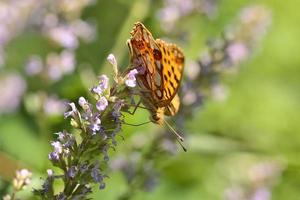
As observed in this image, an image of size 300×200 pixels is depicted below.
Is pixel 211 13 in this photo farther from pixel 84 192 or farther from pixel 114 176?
pixel 84 192

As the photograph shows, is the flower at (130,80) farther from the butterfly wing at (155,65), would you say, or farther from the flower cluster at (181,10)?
the flower cluster at (181,10)

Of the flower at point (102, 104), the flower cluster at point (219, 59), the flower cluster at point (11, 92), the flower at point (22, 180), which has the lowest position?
the flower at point (22, 180)

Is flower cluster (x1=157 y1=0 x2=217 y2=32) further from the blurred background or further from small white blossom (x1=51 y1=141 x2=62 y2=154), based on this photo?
small white blossom (x1=51 y1=141 x2=62 y2=154)

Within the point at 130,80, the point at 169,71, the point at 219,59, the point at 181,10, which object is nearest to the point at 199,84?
the point at 219,59

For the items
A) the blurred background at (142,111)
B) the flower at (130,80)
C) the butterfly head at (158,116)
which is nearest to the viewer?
the flower at (130,80)

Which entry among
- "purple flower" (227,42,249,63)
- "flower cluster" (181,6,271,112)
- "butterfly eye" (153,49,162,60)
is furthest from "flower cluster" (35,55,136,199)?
"purple flower" (227,42,249,63)

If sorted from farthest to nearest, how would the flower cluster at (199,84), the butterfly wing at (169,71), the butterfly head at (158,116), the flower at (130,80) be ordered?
the flower cluster at (199,84)
the butterfly head at (158,116)
the butterfly wing at (169,71)
the flower at (130,80)

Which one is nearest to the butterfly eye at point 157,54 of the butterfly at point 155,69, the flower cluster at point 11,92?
the butterfly at point 155,69

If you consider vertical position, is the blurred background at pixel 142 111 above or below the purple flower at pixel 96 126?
above
